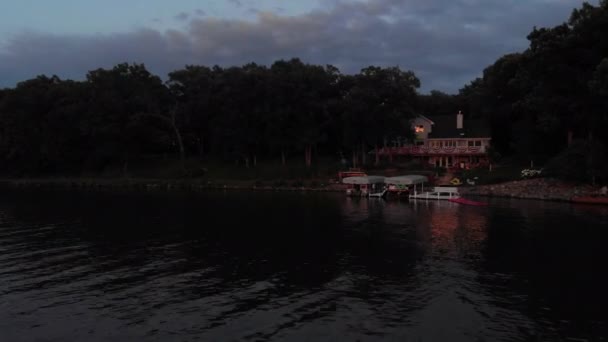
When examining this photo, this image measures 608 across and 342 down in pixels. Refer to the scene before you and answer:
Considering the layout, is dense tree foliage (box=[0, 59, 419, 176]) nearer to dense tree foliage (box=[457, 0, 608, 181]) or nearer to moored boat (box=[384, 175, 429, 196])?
moored boat (box=[384, 175, 429, 196])

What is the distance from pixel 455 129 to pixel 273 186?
122 feet

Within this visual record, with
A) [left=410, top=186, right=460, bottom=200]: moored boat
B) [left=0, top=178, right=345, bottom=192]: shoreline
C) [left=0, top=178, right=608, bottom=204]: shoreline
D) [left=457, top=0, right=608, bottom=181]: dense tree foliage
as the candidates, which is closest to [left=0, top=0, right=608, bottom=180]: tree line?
[left=457, top=0, right=608, bottom=181]: dense tree foliage

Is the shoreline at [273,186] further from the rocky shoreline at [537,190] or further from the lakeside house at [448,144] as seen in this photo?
the lakeside house at [448,144]

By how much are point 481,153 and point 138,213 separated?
59.0 meters

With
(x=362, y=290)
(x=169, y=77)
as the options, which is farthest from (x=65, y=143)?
(x=362, y=290)

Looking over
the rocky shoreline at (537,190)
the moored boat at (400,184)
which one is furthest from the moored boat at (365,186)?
the rocky shoreline at (537,190)

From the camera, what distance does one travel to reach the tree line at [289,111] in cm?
6419

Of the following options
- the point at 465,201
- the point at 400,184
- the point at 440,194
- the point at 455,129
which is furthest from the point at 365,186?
the point at 455,129

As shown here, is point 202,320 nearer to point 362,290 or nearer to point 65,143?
point 362,290

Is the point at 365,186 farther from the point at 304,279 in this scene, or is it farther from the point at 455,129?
the point at 304,279

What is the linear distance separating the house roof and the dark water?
4791cm

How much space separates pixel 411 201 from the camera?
208 ft

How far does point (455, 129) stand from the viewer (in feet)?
313

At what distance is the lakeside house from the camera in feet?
287
